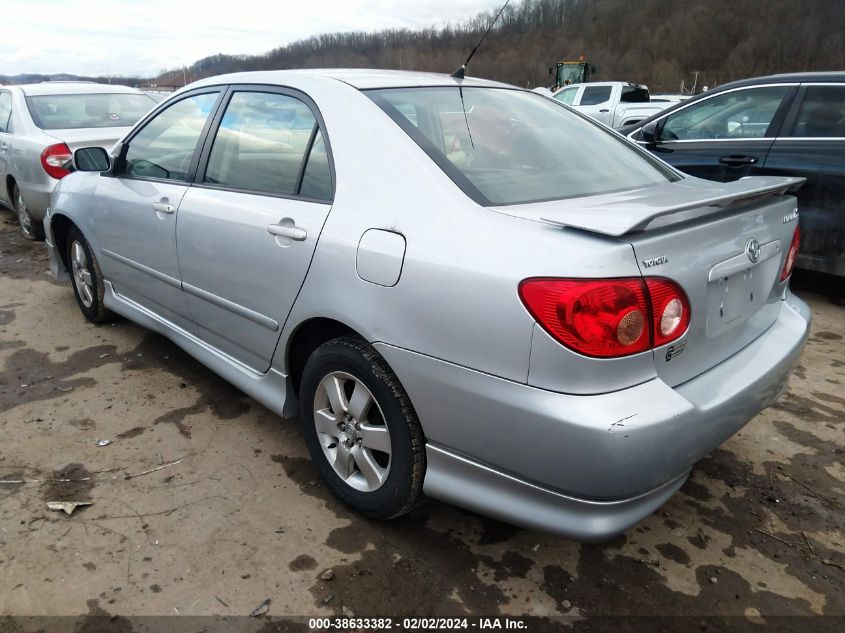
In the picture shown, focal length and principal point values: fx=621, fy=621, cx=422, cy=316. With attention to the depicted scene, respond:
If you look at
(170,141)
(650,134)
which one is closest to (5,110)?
(170,141)

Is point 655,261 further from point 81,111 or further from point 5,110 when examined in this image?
point 5,110

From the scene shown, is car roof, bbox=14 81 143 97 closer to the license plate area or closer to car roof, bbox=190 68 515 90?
car roof, bbox=190 68 515 90

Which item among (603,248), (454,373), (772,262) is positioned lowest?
(454,373)

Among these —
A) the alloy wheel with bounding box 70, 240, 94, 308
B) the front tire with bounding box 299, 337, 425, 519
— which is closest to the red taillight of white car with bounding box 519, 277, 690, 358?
the front tire with bounding box 299, 337, 425, 519

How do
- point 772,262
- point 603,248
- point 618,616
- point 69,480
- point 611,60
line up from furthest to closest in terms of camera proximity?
point 611,60, point 69,480, point 772,262, point 618,616, point 603,248

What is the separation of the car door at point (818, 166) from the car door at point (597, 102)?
1076cm

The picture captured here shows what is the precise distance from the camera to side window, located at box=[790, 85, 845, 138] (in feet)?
14.3

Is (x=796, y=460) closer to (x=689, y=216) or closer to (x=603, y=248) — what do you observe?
(x=689, y=216)

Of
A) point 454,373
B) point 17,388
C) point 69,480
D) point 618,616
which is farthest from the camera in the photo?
point 17,388

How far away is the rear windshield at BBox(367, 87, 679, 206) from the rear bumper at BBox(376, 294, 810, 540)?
0.60 metres

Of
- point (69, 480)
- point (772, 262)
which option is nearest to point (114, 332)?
point (69, 480)

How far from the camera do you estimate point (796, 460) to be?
8.87 ft

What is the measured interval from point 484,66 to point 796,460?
140ft

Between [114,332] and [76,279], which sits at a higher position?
[76,279]
